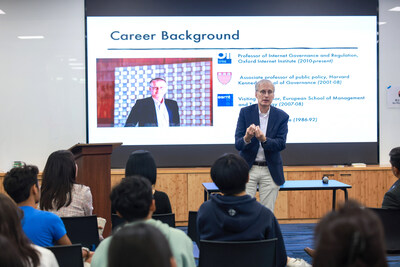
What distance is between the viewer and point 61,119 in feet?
19.6

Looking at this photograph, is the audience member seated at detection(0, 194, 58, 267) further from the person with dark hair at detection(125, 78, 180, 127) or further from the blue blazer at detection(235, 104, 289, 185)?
the person with dark hair at detection(125, 78, 180, 127)

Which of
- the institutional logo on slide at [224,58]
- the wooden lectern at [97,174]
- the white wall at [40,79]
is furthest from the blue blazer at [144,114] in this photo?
the wooden lectern at [97,174]

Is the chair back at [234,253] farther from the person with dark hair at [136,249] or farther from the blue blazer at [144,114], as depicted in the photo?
the blue blazer at [144,114]

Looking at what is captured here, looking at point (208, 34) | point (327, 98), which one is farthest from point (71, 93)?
point (327, 98)

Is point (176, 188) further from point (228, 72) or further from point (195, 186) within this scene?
point (228, 72)

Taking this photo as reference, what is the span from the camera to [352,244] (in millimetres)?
913

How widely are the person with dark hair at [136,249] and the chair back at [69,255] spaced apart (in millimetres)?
1158

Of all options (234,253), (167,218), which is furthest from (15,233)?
(167,218)

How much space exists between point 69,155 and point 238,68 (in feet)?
11.7

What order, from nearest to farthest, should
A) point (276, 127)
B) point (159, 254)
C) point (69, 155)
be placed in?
1. point (159, 254)
2. point (69, 155)
3. point (276, 127)

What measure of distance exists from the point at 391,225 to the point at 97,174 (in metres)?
2.28

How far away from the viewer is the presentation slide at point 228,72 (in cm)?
595

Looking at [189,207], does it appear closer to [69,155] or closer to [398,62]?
[69,155]

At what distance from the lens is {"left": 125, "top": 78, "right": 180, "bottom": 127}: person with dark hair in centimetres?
596
